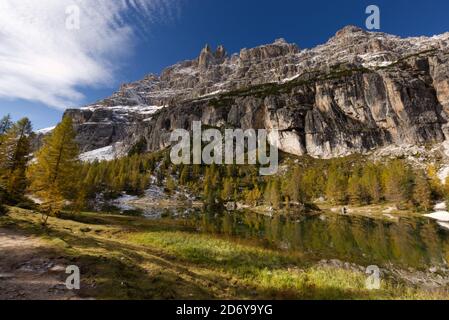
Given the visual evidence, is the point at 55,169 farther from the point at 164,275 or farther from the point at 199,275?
the point at 199,275

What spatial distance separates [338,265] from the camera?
25.3 meters

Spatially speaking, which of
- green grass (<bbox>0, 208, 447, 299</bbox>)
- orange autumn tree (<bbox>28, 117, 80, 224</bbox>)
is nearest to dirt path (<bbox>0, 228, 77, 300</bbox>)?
→ green grass (<bbox>0, 208, 447, 299</bbox>)

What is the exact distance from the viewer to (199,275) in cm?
1822

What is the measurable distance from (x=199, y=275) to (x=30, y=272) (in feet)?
33.3

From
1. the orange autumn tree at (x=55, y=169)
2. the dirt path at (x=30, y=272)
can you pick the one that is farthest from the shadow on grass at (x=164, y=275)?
the orange autumn tree at (x=55, y=169)

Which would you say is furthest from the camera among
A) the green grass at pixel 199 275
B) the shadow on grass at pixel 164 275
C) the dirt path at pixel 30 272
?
the green grass at pixel 199 275

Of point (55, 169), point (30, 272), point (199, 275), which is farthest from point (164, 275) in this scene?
point (55, 169)

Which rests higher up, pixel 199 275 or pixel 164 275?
pixel 164 275

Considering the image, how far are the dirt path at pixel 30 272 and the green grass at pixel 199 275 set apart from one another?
0.91 meters

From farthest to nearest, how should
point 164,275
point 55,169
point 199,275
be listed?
1. point 55,169
2. point 199,275
3. point 164,275

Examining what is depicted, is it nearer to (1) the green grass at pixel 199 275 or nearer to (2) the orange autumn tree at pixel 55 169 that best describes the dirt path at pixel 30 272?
(1) the green grass at pixel 199 275

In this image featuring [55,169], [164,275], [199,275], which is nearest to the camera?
[164,275]

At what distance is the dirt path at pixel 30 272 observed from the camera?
12.1 meters

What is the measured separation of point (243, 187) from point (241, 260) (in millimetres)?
137208
